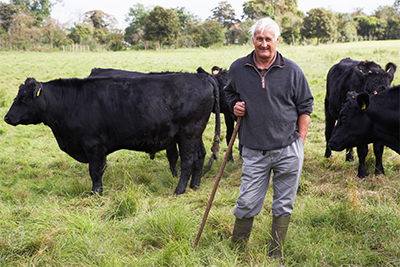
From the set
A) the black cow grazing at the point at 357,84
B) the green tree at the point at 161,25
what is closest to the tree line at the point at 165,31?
the green tree at the point at 161,25

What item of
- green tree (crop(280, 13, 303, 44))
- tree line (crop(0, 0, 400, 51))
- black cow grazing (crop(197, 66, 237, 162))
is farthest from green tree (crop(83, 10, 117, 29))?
black cow grazing (crop(197, 66, 237, 162))

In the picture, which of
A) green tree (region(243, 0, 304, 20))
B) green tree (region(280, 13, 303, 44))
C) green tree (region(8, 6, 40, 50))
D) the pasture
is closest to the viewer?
the pasture

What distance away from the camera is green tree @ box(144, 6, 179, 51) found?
42.0 metres

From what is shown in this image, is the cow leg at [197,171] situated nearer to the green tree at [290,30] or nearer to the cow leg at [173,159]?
the cow leg at [173,159]

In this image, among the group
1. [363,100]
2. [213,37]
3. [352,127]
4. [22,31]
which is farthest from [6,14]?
[363,100]

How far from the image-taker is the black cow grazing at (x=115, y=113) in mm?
4645

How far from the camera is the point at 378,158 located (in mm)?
5020

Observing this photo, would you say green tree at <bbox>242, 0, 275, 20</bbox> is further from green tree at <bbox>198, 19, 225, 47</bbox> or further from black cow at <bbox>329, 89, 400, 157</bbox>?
black cow at <bbox>329, 89, 400, 157</bbox>

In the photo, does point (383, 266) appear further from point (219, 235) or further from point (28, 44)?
point (28, 44)

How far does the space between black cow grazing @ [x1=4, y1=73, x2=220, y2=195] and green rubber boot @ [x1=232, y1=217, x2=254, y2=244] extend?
193 centimetres

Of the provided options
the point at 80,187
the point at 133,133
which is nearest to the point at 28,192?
the point at 80,187

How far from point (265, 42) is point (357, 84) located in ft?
11.3

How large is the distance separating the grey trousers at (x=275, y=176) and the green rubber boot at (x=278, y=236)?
0.22 ft

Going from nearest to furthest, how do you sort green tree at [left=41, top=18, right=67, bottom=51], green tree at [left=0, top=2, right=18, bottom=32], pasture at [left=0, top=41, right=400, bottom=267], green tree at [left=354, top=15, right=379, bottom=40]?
pasture at [left=0, top=41, right=400, bottom=267]
green tree at [left=41, top=18, right=67, bottom=51]
green tree at [left=0, top=2, right=18, bottom=32]
green tree at [left=354, top=15, right=379, bottom=40]
